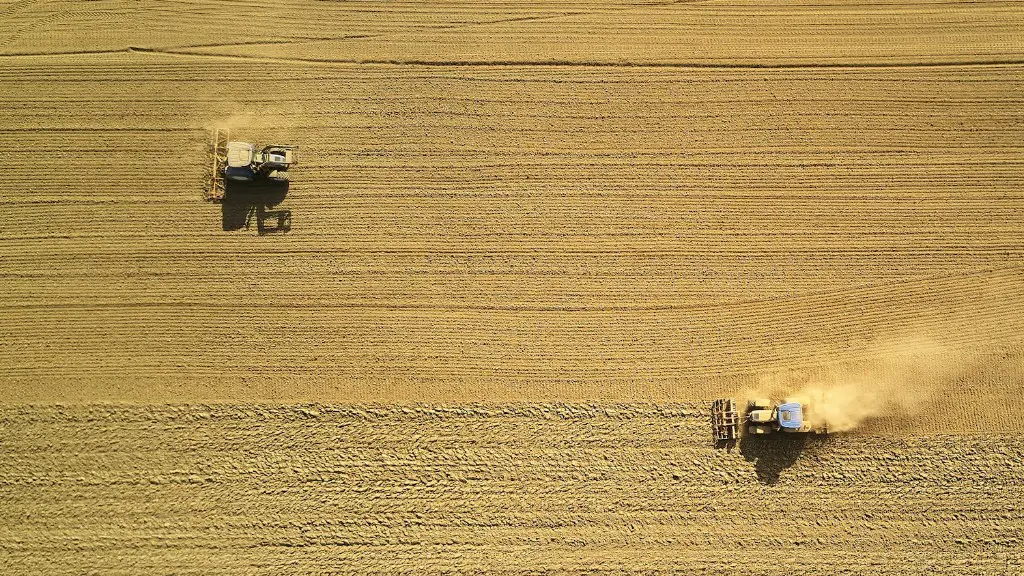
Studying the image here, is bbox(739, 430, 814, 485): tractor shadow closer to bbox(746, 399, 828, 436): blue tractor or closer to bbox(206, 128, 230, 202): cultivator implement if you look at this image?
bbox(746, 399, 828, 436): blue tractor

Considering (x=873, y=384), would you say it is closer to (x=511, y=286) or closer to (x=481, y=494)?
(x=511, y=286)

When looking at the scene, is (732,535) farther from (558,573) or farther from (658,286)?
(658,286)

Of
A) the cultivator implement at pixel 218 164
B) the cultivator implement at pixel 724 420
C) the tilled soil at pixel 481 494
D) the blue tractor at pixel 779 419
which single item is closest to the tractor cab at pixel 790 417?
the blue tractor at pixel 779 419

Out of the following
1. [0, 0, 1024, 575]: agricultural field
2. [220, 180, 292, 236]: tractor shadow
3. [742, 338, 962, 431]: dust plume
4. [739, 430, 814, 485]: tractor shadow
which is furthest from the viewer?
[220, 180, 292, 236]: tractor shadow

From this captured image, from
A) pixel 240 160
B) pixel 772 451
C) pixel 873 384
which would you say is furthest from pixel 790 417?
pixel 240 160

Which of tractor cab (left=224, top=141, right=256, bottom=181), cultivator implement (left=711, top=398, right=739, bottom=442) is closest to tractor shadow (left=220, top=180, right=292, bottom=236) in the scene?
tractor cab (left=224, top=141, right=256, bottom=181)

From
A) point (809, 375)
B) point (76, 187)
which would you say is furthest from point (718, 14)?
point (76, 187)
